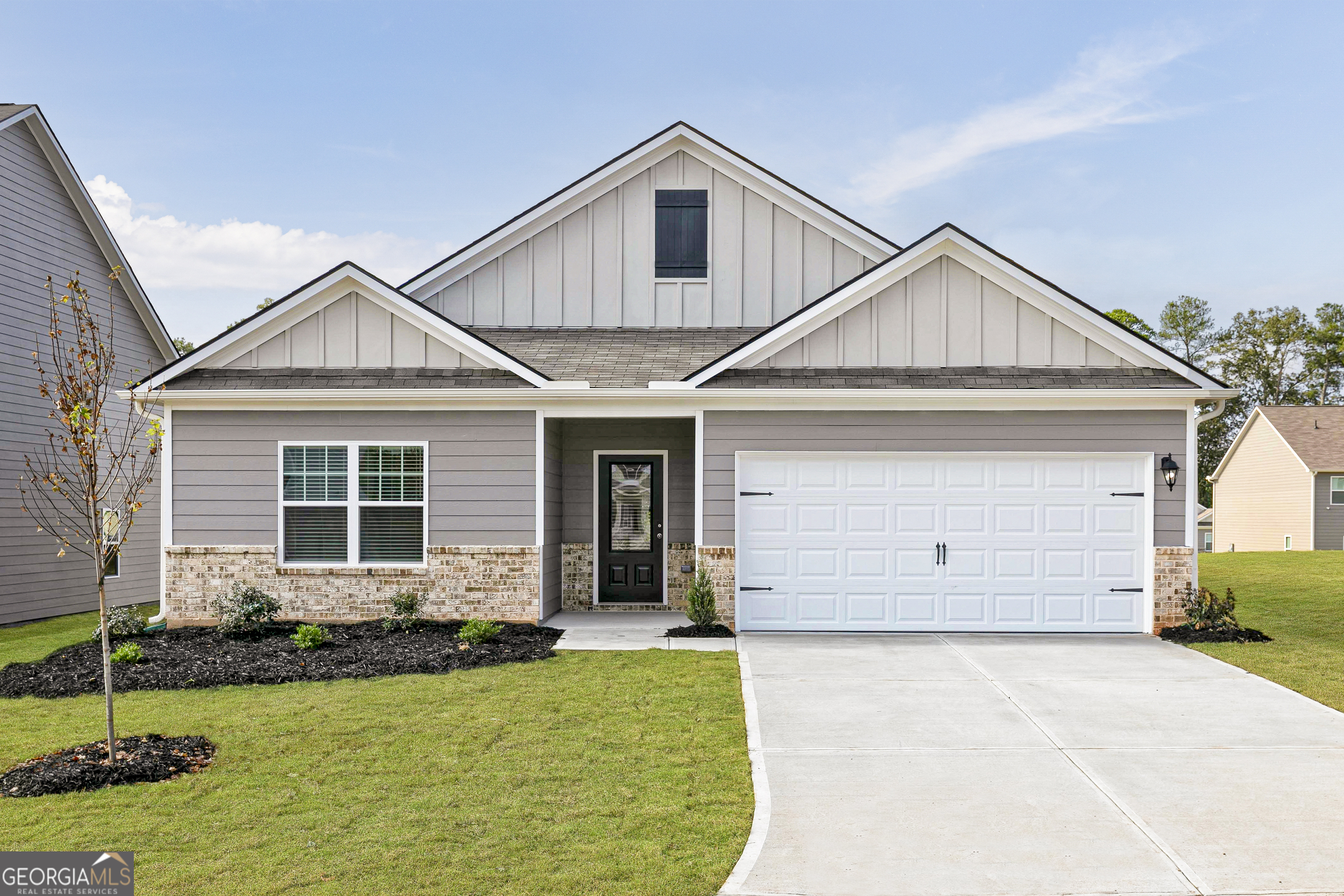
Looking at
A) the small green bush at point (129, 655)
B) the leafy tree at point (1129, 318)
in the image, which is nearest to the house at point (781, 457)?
the small green bush at point (129, 655)

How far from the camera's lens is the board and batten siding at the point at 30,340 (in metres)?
13.7

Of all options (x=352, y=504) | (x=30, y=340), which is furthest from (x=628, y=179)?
(x=30, y=340)

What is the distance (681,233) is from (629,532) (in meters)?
4.85

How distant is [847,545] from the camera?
1098cm

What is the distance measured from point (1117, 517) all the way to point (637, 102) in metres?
13.6

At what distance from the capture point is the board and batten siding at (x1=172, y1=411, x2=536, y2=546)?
11.2 metres

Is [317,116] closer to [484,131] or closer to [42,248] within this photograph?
[484,131]

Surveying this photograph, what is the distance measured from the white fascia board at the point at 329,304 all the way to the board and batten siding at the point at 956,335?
341cm

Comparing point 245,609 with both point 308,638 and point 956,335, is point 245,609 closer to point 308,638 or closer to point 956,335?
point 308,638

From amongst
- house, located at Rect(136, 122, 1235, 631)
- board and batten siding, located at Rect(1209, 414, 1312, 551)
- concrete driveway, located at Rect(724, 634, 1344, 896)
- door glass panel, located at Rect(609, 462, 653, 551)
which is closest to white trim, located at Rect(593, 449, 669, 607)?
door glass panel, located at Rect(609, 462, 653, 551)

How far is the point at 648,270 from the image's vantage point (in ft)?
46.1

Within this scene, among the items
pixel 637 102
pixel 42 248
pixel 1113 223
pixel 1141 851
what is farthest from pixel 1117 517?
pixel 1113 223

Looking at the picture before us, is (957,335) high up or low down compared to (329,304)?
down

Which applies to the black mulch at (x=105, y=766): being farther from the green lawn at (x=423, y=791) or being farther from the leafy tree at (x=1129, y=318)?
the leafy tree at (x=1129, y=318)
